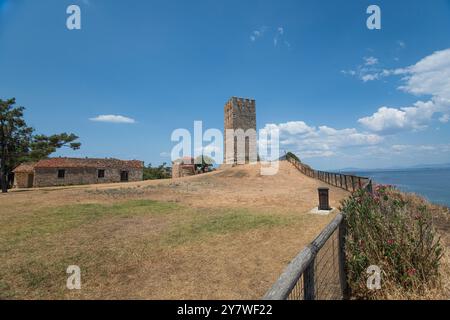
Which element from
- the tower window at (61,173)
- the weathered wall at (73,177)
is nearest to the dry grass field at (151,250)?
the weathered wall at (73,177)

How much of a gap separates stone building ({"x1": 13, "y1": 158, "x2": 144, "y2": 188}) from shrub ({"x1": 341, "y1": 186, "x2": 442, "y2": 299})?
34.4 m

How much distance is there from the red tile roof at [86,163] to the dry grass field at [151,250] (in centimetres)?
2384

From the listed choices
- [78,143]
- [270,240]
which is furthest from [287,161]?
[270,240]

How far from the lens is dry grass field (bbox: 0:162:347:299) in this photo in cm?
355

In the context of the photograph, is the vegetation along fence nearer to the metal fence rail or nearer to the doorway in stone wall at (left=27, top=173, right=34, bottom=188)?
the metal fence rail

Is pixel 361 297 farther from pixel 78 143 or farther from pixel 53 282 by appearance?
pixel 78 143

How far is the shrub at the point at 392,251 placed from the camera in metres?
2.87

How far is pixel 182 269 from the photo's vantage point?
166 inches

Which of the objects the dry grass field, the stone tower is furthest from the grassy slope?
the stone tower

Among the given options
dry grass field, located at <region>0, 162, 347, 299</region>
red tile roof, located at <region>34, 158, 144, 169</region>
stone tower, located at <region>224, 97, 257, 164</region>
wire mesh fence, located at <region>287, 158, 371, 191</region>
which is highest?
stone tower, located at <region>224, 97, 257, 164</region>

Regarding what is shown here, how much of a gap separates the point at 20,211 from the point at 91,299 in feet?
30.1

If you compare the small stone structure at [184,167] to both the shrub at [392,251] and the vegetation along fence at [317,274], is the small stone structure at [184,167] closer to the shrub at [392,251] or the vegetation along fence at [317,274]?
the vegetation along fence at [317,274]

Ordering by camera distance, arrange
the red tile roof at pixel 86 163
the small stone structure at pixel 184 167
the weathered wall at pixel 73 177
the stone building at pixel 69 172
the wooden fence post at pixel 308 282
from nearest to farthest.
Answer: the wooden fence post at pixel 308 282, the weathered wall at pixel 73 177, the stone building at pixel 69 172, the red tile roof at pixel 86 163, the small stone structure at pixel 184 167

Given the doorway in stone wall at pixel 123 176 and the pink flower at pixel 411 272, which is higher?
the doorway in stone wall at pixel 123 176
